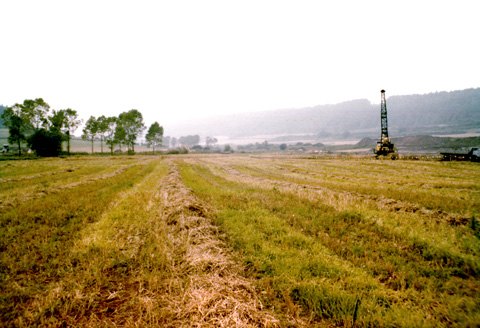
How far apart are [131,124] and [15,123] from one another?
3442cm

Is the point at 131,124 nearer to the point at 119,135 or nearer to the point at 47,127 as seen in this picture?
the point at 119,135

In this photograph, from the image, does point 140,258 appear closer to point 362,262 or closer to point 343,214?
point 362,262

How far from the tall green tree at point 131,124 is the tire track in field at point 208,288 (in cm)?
9222

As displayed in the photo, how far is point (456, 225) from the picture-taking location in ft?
26.4

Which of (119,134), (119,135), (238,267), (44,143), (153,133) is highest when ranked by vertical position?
(153,133)

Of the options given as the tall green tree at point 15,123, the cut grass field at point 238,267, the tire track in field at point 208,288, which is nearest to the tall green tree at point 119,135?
the tall green tree at point 15,123

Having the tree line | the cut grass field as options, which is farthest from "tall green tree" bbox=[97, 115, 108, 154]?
the cut grass field

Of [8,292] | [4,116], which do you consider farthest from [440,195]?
[4,116]

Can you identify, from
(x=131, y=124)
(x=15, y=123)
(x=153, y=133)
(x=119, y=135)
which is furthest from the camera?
(x=153, y=133)

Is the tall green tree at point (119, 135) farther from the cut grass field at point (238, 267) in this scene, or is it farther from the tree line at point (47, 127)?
the cut grass field at point (238, 267)

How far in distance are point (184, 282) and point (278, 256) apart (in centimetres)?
262

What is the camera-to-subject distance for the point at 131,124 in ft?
286

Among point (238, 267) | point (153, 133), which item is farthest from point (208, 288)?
point (153, 133)

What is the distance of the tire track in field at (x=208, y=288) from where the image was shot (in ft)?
11.9
